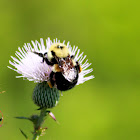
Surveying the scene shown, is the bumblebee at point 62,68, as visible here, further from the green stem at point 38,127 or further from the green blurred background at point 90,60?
the green blurred background at point 90,60

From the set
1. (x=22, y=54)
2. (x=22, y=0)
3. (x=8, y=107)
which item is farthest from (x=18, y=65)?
(x=22, y=0)

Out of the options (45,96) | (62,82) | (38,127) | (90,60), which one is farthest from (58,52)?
(90,60)

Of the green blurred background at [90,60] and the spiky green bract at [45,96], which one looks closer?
the spiky green bract at [45,96]

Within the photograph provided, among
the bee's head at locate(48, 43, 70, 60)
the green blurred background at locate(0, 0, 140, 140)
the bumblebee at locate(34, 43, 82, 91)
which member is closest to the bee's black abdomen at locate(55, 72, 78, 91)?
the bumblebee at locate(34, 43, 82, 91)

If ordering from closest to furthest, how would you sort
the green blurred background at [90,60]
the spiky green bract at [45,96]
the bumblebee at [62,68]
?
1. the bumblebee at [62,68]
2. the spiky green bract at [45,96]
3. the green blurred background at [90,60]

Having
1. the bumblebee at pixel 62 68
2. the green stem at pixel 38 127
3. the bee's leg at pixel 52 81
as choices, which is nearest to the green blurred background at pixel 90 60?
the green stem at pixel 38 127

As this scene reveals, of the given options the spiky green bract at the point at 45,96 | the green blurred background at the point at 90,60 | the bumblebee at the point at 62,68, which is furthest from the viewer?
the green blurred background at the point at 90,60

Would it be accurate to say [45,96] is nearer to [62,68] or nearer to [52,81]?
[52,81]
